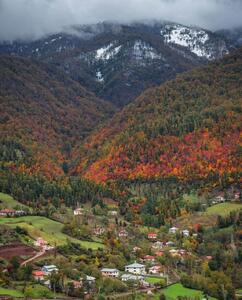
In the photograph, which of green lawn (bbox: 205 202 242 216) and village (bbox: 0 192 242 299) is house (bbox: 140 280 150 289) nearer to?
village (bbox: 0 192 242 299)

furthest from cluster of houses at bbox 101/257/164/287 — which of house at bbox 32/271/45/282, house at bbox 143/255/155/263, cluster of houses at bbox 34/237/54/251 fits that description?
cluster of houses at bbox 34/237/54/251

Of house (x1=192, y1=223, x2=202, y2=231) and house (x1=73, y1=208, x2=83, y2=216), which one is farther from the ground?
house (x1=73, y1=208, x2=83, y2=216)

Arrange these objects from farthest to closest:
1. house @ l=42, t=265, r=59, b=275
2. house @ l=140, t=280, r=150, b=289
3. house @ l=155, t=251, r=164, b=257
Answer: house @ l=155, t=251, r=164, b=257
house @ l=140, t=280, r=150, b=289
house @ l=42, t=265, r=59, b=275

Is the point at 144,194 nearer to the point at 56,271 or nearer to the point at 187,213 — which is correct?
the point at 187,213

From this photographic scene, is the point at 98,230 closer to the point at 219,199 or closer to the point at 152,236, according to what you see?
the point at 152,236

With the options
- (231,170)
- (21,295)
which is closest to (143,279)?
(21,295)

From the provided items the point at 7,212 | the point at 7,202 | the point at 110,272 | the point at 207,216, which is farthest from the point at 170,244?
the point at 7,202
